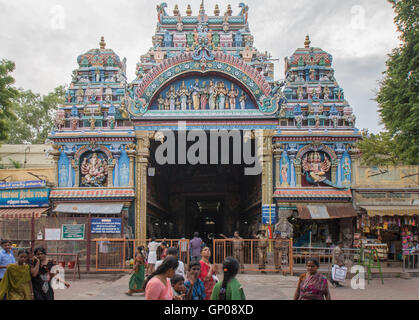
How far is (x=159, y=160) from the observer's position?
27125mm

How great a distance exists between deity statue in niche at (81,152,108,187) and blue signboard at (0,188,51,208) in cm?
204

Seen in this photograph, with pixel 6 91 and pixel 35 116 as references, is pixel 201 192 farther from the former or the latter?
pixel 35 116

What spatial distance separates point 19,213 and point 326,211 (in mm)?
15760

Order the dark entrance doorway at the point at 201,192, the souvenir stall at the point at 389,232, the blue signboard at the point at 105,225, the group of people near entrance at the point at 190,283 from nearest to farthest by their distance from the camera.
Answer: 1. the group of people near entrance at the point at 190,283
2. the blue signboard at the point at 105,225
3. the souvenir stall at the point at 389,232
4. the dark entrance doorway at the point at 201,192

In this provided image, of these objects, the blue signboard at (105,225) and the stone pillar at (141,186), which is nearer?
the blue signboard at (105,225)

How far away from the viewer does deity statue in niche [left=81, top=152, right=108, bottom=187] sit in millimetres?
23555

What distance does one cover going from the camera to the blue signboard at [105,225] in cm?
1972

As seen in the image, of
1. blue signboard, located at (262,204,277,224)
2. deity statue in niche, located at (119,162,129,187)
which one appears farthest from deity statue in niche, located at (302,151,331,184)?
deity statue in niche, located at (119,162,129,187)

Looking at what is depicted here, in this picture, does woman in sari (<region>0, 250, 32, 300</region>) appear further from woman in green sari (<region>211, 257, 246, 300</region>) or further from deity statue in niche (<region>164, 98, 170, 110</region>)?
deity statue in niche (<region>164, 98, 170, 110</region>)

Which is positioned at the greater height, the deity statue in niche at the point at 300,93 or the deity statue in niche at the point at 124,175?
the deity statue in niche at the point at 300,93

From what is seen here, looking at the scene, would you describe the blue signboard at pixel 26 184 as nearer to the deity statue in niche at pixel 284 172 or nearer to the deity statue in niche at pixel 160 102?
the deity statue in niche at pixel 160 102

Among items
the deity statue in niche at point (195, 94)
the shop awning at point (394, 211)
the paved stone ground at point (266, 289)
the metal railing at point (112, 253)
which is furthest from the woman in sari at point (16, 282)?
the shop awning at point (394, 211)

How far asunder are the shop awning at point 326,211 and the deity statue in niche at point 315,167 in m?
1.43
